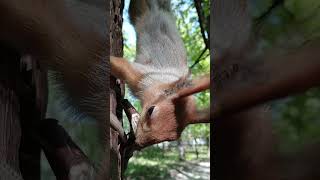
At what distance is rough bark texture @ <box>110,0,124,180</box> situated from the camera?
0.59 m

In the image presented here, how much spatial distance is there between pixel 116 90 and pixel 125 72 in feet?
0.19

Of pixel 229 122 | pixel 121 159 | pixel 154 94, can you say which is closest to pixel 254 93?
pixel 229 122

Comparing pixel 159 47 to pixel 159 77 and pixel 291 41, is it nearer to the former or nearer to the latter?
pixel 159 77

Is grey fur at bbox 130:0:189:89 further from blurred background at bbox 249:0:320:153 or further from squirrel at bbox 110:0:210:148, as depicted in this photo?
blurred background at bbox 249:0:320:153

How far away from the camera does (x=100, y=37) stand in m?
0.49

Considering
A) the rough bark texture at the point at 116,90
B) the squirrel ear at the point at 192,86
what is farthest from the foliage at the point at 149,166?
the squirrel ear at the point at 192,86

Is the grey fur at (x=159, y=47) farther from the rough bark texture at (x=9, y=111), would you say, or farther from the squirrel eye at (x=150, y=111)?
the rough bark texture at (x=9, y=111)

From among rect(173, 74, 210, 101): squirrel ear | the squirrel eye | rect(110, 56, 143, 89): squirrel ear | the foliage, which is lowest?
the foliage

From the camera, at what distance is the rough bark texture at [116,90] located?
0.59 m

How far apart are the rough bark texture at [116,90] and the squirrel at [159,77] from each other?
0.03m

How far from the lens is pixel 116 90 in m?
0.63

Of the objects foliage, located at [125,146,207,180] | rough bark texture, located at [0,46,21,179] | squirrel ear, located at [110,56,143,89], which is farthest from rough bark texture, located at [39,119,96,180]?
foliage, located at [125,146,207,180]

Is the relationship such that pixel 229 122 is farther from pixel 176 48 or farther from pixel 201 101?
pixel 176 48

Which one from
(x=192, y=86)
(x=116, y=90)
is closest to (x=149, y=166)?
(x=116, y=90)
